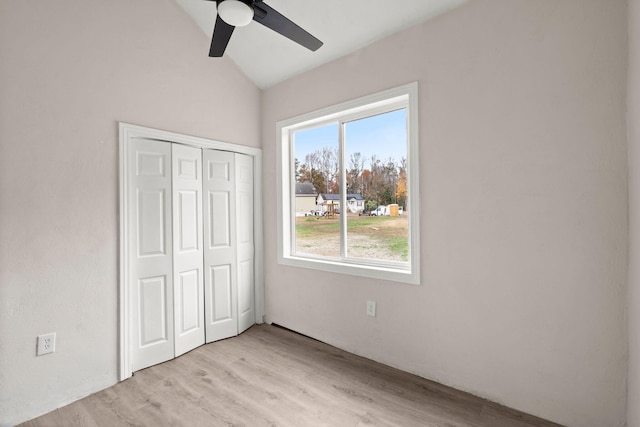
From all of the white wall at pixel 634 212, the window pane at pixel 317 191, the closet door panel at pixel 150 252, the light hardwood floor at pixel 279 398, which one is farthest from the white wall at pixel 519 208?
the closet door panel at pixel 150 252

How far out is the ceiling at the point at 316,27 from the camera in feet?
7.17

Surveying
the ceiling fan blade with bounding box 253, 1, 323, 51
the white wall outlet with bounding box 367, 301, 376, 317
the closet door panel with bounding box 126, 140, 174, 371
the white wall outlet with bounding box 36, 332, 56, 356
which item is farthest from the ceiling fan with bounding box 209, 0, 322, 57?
the white wall outlet with bounding box 36, 332, 56, 356

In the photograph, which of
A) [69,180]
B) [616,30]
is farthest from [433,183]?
[69,180]

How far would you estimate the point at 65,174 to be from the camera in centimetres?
205

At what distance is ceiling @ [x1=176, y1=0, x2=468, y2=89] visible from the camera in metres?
2.19

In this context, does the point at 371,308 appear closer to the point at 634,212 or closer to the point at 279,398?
the point at 279,398

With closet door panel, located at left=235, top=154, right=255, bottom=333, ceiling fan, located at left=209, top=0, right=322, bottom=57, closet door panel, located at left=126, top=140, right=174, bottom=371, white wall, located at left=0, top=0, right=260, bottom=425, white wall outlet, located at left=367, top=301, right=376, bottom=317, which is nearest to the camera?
ceiling fan, located at left=209, top=0, right=322, bottom=57

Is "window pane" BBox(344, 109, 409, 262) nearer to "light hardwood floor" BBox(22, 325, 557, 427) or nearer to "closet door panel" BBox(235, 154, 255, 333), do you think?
"light hardwood floor" BBox(22, 325, 557, 427)

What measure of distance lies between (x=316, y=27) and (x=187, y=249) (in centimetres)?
226

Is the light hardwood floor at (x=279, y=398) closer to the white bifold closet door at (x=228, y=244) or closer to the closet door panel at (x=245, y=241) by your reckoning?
the white bifold closet door at (x=228, y=244)

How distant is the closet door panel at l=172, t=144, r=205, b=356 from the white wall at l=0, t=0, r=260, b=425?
0.44m

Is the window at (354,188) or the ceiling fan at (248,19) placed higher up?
the ceiling fan at (248,19)

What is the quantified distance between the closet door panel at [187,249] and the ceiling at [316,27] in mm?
1119

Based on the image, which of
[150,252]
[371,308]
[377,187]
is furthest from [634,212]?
[150,252]
